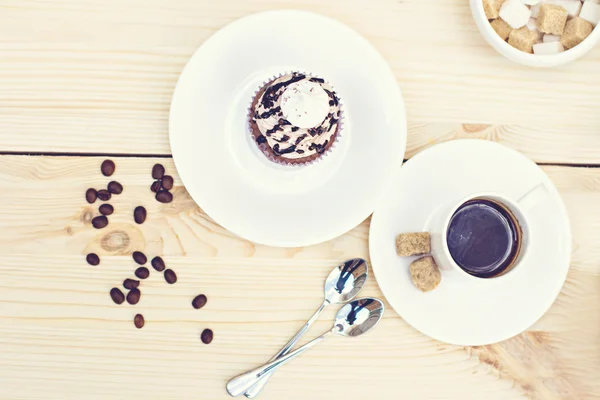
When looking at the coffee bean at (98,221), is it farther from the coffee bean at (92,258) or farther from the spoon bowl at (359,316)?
the spoon bowl at (359,316)

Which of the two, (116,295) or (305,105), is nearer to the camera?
(305,105)

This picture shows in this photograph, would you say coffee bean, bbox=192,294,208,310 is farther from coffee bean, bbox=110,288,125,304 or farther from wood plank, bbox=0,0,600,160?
wood plank, bbox=0,0,600,160

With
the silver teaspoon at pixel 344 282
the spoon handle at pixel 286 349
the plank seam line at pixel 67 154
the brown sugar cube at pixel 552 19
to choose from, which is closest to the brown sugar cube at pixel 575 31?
the brown sugar cube at pixel 552 19

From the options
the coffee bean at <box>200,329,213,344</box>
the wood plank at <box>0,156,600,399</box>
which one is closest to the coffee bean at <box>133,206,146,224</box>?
the wood plank at <box>0,156,600,399</box>

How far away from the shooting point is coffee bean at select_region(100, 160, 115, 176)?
1052mm

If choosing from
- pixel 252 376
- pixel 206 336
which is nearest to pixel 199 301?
pixel 206 336

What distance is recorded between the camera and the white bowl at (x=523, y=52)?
100 centimetres

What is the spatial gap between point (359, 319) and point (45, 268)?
0.62m

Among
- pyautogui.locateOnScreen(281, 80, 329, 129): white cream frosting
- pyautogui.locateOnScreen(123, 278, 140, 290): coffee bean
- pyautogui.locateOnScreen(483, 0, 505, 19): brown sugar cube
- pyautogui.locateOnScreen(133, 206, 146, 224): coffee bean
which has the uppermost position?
pyautogui.locateOnScreen(483, 0, 505, 19): brown sugar cube

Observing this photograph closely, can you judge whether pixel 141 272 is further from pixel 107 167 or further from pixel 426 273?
pixel 426 273

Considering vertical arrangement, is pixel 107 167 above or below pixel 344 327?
above

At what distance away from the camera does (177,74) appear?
1061 mm

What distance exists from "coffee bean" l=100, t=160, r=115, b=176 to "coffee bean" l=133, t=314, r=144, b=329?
0.28 metres

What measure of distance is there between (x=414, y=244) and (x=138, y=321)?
0.54 m
